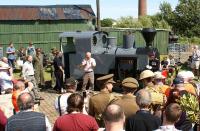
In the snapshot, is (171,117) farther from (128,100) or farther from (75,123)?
(128,100)

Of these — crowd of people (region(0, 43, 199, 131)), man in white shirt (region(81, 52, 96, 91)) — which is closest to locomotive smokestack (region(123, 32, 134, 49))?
man in white shirt (region(81, 52, 96, 91))

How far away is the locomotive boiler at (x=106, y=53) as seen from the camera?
15.1m

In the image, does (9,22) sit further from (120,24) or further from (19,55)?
(120,24)

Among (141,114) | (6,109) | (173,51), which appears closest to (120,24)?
(173,51)

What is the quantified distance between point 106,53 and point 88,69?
1182 mm

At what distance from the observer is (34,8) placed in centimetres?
2750

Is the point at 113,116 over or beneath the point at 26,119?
over

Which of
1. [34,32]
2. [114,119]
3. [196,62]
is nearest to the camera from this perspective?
[114,119]

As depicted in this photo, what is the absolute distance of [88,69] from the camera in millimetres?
14695

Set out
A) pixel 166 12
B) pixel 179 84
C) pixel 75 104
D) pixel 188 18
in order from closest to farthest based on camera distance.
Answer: pixel 75 104 → pixel 179 84 → pixel 188 18 → pixel 166 12

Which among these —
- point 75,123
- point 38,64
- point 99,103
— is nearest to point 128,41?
point 38,64

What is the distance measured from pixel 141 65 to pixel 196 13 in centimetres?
2618

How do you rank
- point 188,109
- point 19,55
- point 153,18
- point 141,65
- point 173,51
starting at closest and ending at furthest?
point 188,109
point 141,65
point 19,55
point 173,51
point 153,18

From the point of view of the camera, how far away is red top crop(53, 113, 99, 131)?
5.30 metres
